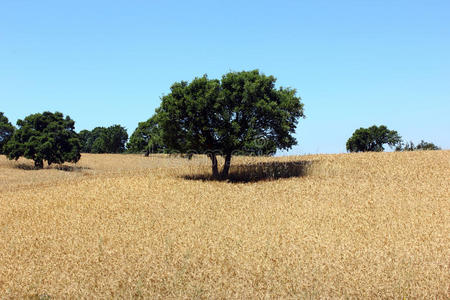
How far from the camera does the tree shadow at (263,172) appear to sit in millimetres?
31219

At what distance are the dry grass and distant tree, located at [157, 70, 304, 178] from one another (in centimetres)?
466

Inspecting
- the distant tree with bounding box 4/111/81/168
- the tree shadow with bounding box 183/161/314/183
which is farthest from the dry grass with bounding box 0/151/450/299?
the distant tree with bounding box 4/111/81/168

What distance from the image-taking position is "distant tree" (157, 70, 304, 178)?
29.9 meters

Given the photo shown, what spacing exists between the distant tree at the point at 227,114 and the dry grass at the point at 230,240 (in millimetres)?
4659

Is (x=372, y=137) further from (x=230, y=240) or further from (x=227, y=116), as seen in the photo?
(x=230, y=240)

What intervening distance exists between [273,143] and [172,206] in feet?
45.9

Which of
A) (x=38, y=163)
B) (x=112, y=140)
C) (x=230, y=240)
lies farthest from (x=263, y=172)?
(x=112, y=140)

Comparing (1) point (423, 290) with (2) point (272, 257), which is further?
(2) point (272, 257)

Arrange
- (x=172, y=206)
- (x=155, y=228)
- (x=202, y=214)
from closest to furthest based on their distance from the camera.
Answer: (x=155, y=228), (x=202, y=214), (x=172, y=206)

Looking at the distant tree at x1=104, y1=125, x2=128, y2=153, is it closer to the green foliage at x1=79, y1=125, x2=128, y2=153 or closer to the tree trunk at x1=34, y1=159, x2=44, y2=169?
the green foliage at x1=79, y1=125, x2=128, y2=153

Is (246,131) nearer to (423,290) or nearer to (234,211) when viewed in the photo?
(234,211)

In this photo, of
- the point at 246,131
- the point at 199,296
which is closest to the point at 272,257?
the point at 199,296

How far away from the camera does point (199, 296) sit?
8.24m

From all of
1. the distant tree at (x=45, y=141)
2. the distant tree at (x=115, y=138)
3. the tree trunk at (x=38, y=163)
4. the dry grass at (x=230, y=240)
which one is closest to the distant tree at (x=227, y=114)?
the dry grass at (x=230, y=240)
